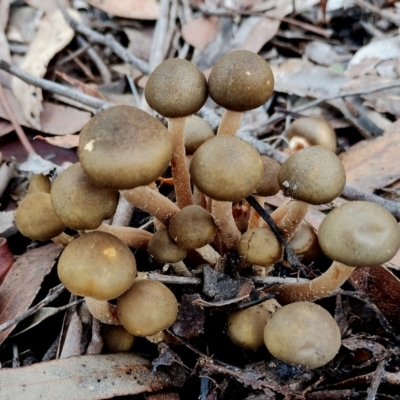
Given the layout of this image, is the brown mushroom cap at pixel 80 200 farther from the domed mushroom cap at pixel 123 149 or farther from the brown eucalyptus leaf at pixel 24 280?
the brown eucalyptus leaf at pixel 24 280

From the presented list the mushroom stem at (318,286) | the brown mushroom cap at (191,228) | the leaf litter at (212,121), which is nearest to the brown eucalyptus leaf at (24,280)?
the leaf litter at (212,121)

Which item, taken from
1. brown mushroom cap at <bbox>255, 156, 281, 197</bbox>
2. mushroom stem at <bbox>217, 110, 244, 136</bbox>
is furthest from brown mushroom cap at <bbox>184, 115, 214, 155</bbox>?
brown mushroom cap at <bbox>255, 156, 281, 197</bbox>

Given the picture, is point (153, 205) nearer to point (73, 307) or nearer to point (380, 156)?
point (73, 307)

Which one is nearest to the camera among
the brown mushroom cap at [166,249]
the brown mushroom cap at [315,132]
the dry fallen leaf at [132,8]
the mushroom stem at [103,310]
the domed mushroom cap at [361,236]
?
the domed mushroom cap at [361,236]

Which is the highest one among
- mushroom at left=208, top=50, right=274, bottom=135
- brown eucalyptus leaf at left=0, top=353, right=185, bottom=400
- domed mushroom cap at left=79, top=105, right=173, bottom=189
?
mushroom at left=208, top=50, right=274, bottom=135

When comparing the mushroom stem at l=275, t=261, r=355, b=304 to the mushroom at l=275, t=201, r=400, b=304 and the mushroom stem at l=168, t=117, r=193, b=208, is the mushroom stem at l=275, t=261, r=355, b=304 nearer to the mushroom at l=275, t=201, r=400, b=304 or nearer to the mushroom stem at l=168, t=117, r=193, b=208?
the mushroom at l=275, t=201, r=400, b=304

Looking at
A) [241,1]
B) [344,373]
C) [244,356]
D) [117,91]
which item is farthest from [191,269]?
[241,1]

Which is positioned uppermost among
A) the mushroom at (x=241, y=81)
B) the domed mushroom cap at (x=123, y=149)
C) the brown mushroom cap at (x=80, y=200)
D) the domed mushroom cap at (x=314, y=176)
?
the mushroom at (x=241, y=81)
